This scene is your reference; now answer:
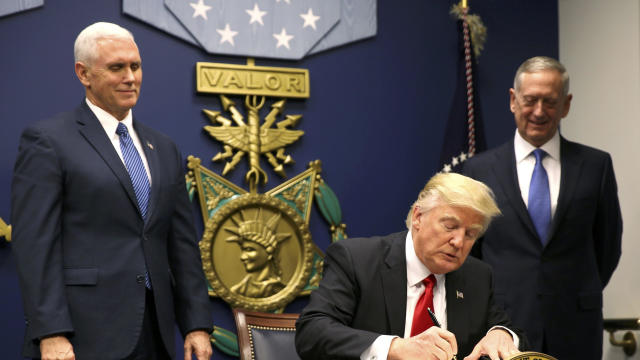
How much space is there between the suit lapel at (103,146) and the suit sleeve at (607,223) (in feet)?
7.20

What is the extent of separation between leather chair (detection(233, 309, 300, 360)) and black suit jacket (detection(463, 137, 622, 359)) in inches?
49.3

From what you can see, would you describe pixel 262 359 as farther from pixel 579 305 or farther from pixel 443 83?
pixel 443 83

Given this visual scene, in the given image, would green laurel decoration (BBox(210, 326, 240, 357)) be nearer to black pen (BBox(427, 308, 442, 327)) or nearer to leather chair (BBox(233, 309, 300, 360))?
leather chair (BBox(233, 309, 300, 360))

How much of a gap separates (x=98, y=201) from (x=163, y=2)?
185 cm

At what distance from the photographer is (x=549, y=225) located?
379 cm

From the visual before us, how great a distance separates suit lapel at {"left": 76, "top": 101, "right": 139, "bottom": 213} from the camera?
2990mm

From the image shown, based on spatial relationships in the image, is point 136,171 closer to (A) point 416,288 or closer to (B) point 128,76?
(B) point 128,76

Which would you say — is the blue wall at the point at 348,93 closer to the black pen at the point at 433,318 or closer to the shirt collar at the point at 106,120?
the shirt collar at the point at 106,120

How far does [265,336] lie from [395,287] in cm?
54

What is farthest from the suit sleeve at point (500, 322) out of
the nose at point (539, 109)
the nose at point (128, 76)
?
the nose at point (128, 76)

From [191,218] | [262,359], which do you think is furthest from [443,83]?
[262,359]

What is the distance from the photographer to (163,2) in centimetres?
447

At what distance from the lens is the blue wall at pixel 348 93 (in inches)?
164

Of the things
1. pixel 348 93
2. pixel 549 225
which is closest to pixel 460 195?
pixel 549 225
